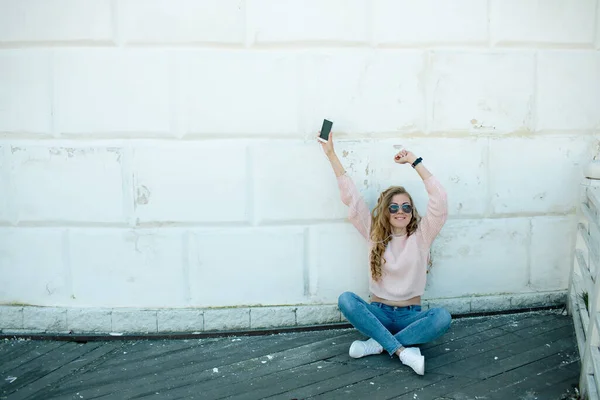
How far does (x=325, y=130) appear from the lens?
152 inches

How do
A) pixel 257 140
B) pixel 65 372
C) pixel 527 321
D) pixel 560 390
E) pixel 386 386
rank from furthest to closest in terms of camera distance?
pixel 527 321 < pixel 257 140 < pixel 65 372 < pixel 386 386 < pixel 560 390

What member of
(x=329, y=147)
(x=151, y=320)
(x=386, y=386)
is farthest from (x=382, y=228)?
(x=151, y=320)

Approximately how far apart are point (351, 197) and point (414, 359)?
1.10 meters

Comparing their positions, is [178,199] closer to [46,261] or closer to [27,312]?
[46,261]

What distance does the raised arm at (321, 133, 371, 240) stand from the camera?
386 centimetres

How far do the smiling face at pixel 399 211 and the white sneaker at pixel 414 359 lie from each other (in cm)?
79

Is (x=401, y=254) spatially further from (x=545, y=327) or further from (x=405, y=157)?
(x=545, y=327)

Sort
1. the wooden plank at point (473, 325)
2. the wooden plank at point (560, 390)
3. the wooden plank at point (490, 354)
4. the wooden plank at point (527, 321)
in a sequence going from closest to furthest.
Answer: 1. the wooden plank at point (560, 390)
2. the wooden plank at point (490, 354)
3. the wooden plank at point (473, 325)
4. the wooden plank at point (527, 321)

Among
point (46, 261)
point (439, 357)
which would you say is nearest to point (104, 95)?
point (46, 261)

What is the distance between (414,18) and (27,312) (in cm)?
336

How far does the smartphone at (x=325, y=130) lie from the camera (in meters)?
3.85

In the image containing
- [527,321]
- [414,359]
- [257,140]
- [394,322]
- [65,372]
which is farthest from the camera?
[527,321]

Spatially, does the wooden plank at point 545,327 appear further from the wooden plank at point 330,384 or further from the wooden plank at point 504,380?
the wooden plank at point 330,384

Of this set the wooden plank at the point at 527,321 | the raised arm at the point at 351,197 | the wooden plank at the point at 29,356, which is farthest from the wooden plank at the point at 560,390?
the wooden plank at the point at 29,356
